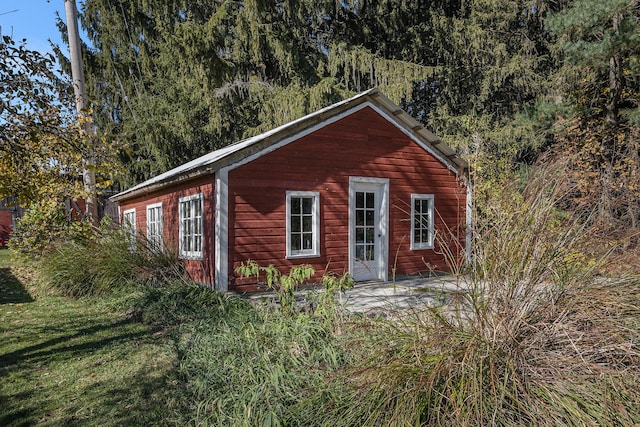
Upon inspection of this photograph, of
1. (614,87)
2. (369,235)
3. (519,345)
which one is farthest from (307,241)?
(614,87)

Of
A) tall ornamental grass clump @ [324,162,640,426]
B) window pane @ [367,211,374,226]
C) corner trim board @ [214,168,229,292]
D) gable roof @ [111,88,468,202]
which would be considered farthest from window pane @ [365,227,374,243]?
tall ornamental grass clump @ [324,162,640,426]

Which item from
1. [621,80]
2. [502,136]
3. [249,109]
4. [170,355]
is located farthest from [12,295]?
[621,80]

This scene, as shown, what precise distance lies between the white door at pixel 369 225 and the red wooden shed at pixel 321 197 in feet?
0.08

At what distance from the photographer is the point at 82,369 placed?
15.4 feet

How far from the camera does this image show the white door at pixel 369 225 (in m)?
9.83

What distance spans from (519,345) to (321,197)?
676 centimetres

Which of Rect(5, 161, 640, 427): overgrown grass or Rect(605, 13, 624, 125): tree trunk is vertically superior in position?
Rect(605, 13, 624, 125): tree trunk

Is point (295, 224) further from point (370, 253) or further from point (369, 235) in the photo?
point (370, 253)

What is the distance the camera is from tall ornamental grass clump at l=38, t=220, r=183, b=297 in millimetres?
8625

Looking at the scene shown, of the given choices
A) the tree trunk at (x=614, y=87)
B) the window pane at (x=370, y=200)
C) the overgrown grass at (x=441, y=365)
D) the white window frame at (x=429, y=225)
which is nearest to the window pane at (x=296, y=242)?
the window pane at (x=370, y=200)

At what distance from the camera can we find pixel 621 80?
1243 centimetres

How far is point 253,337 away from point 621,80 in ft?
43.7

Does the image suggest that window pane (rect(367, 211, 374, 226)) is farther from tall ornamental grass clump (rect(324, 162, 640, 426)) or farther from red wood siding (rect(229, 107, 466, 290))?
tall ornamental grass clump (rect(324, 162, 640, 426))

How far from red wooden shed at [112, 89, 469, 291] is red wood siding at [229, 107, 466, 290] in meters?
0.02
